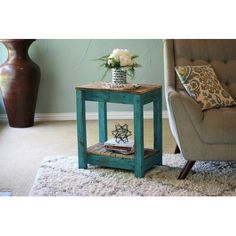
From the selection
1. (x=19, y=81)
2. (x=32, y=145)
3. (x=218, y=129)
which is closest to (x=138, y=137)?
(x=218, y=129)

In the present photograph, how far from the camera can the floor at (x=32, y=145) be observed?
2.98 meters

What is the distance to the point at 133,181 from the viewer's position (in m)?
2.88

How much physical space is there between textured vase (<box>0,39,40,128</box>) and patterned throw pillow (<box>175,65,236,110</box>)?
1.72 m

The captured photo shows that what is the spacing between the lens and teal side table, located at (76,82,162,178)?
2.87m

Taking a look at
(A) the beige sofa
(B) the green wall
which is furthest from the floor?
(A) the beige sofa

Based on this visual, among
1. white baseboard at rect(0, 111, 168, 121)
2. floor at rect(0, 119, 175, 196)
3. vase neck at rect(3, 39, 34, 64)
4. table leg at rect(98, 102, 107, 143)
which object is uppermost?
vase neck at rect(3, 39, 34, 64)

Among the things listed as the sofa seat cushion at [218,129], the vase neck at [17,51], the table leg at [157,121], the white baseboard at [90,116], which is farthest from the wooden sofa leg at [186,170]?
the vase neck at [17,51]

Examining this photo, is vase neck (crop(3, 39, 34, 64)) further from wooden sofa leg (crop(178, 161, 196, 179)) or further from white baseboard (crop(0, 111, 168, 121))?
wooden sofa leg (crop(178, 161, 196, 179))

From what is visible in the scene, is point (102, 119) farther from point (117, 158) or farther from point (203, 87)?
point (203, 87)

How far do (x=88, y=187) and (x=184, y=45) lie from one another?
122 centimetres
